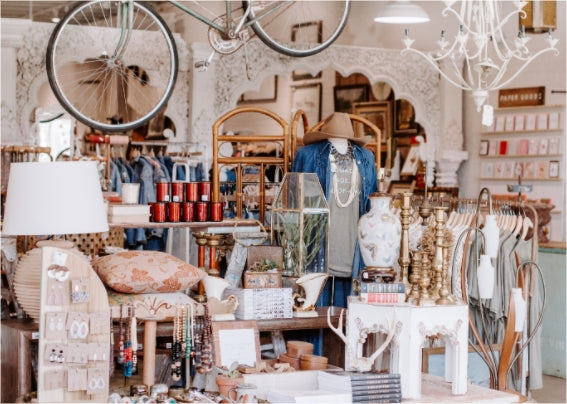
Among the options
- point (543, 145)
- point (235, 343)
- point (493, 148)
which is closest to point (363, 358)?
point (235, 343)

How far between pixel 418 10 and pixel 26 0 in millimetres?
7984

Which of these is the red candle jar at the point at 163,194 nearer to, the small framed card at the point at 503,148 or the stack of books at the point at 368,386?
the stack of books at the point at 368,386

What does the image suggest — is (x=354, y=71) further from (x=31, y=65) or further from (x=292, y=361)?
(x=292, y=361)

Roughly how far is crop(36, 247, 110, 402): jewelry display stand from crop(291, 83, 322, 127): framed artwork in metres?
9.70

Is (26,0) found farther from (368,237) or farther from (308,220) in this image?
(368,237)

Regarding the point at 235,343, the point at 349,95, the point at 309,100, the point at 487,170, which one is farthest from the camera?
the point at 309,100

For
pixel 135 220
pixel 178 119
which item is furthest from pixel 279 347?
pixel 178 119

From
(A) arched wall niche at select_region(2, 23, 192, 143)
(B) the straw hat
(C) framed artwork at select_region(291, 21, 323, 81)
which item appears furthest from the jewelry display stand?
(C) framed artwork at select_region(291, 21, 323, 81)

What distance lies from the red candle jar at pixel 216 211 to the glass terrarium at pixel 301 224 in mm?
356

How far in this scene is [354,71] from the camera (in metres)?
11.1

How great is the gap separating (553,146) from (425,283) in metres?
6.70

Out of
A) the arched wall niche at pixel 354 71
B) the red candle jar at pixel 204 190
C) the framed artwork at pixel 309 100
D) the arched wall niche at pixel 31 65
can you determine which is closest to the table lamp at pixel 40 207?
the red candle jar at pixel 204 190

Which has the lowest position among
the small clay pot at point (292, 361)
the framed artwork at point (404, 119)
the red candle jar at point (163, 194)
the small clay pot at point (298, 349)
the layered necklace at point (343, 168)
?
the small clay pot at point (292, 361)

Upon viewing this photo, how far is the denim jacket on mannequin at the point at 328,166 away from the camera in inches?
222
